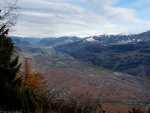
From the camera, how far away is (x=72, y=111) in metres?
16.5

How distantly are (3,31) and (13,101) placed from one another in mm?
9778

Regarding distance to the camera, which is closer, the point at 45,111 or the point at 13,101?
the point at 45,111

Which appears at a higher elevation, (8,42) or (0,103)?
(8,42)

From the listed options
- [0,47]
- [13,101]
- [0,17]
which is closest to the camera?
[13,101]

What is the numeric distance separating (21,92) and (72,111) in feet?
10.9

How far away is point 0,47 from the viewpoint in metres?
24.4

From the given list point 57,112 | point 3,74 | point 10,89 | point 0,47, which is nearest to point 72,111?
point 57,112

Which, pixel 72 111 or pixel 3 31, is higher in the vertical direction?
pixel 3 31

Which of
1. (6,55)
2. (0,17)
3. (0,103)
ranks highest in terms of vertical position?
(0,17)

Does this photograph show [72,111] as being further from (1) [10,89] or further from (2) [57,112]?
(1) [10,89]

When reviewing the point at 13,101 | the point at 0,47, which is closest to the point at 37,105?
the point at 13,101

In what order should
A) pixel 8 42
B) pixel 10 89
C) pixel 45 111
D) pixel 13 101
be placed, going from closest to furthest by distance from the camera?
pixel 45 111, pixel 13 101, pixel 10 89, pixel 8 42

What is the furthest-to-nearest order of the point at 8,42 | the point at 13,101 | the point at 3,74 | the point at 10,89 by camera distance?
the point at 8,42 < the point at 3,74 < the point at 10,89 < the point at 13,101

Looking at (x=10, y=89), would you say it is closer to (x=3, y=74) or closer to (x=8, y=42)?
(x=3, y=74)
